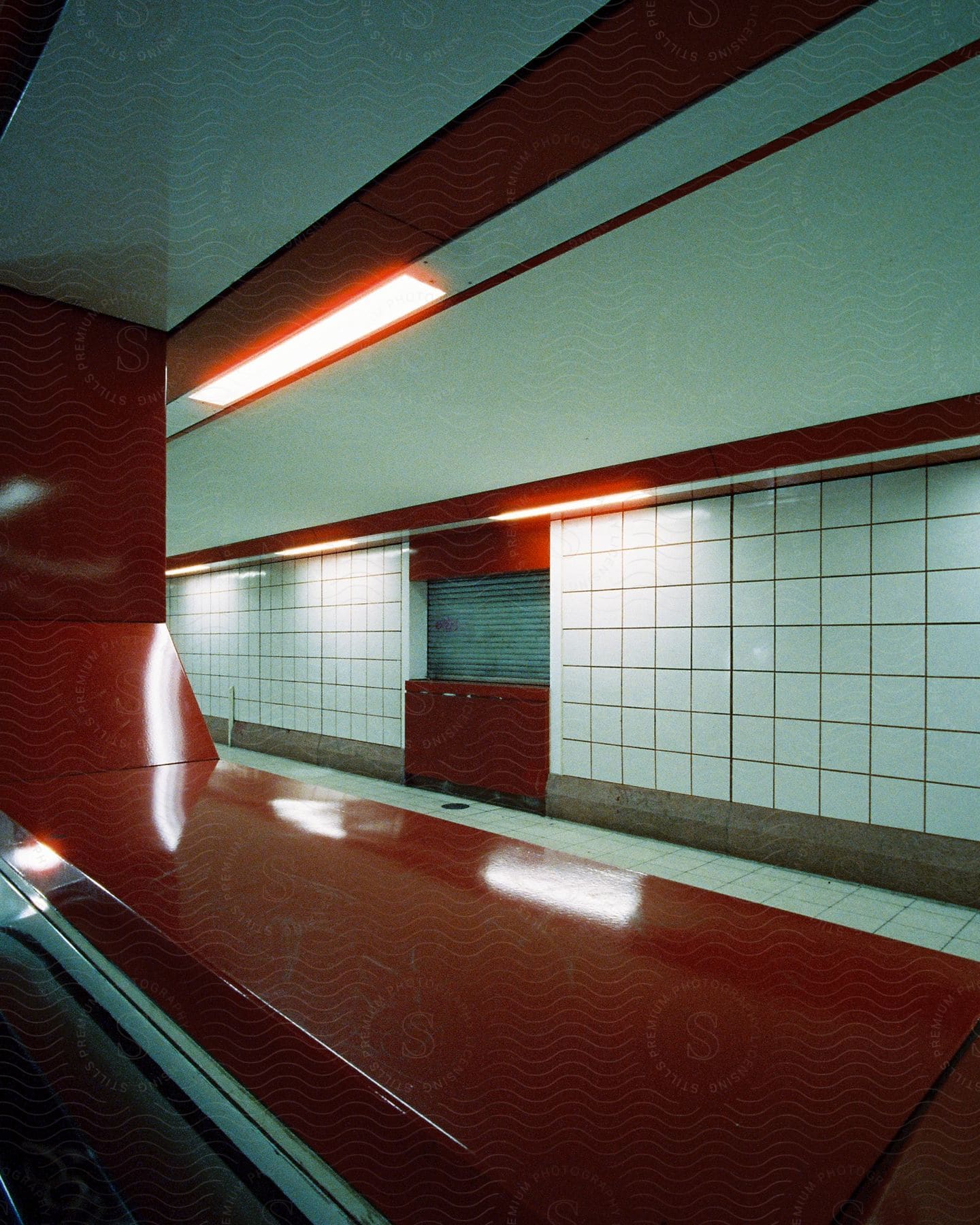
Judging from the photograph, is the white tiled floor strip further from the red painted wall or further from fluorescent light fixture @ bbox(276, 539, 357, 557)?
fluorescent light fixture @ bbox(276, 539, 357, 557)

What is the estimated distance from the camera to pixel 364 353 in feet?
7.38

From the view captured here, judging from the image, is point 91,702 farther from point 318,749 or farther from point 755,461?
point 318,749

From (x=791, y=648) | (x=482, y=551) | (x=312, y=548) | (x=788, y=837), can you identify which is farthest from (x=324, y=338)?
(x=312, y=548)

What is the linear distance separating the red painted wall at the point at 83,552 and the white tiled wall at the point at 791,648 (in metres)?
3.52

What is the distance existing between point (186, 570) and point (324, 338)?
8367 mm

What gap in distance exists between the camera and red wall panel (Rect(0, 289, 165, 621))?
1.53 metres

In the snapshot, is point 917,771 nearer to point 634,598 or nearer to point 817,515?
point 817,515

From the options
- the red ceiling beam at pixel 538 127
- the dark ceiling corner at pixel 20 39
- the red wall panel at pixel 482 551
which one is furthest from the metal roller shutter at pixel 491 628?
the dark ceiling corner at pixel 20 39

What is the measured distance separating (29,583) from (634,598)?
3.96 m

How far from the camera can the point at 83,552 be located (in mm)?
1612

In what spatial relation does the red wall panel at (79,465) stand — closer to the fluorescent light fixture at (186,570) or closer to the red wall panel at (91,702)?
the red wall panel at (91,702)

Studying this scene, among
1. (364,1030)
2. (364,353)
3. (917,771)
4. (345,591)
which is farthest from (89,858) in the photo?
(345,591)

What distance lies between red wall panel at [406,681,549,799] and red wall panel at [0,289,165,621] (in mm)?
4049

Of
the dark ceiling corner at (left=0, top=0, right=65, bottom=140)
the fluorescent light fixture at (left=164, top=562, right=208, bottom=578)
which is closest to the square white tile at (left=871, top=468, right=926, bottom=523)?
the dark ceiling corner at (left=0, top=0, right=65, bottom=140)
